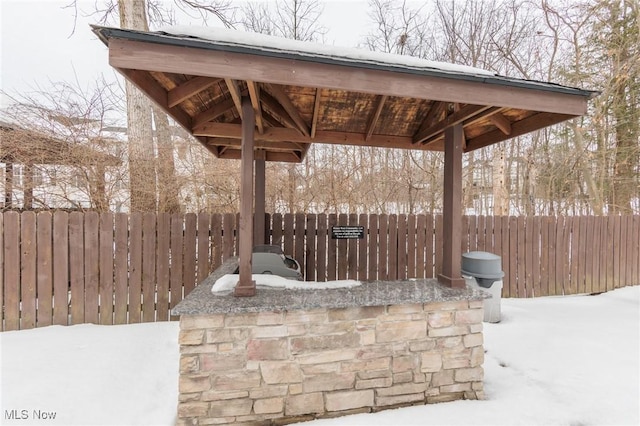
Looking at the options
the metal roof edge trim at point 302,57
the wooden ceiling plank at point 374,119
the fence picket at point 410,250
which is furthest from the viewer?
the fence picket at point 410,250

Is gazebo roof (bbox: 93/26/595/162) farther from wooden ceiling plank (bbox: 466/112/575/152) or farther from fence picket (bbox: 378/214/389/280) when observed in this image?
fence picket (bbox: 378/214/389/280)

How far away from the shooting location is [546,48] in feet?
23.4

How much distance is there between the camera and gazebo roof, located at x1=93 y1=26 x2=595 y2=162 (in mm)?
1615

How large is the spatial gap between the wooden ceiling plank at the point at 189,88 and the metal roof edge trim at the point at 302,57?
0.38 m

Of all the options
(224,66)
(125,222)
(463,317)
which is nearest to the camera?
(224,66)

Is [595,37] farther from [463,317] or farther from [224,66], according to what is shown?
[224,66]

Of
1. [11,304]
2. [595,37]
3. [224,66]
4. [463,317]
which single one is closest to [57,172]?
[11,304]

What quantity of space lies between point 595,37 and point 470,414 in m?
9.21

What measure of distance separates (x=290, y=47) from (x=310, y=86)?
0.98 feet

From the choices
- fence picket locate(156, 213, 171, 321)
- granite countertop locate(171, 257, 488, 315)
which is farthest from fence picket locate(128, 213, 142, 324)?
granite countertop locate(171, 257, 488, 315)

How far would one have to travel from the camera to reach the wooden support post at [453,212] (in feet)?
8.05

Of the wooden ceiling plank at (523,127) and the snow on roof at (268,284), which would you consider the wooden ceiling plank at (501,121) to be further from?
the snow on roof at (268,284)

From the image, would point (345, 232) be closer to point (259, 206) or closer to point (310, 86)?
point (259, 206)

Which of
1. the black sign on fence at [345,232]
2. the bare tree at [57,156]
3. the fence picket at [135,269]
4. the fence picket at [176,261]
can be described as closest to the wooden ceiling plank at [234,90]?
the fence picket at [176,261]
